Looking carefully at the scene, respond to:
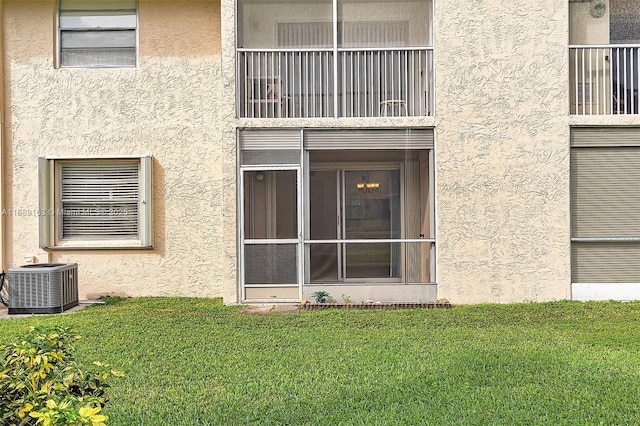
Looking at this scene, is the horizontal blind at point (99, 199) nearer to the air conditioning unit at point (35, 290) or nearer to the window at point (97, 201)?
the window at point (97, 201)

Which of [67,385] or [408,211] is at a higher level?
[408,211]

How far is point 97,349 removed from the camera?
6.78 m

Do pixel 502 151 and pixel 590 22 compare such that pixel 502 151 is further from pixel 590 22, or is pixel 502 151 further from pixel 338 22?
pixel 338 22

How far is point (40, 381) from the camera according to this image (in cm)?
308

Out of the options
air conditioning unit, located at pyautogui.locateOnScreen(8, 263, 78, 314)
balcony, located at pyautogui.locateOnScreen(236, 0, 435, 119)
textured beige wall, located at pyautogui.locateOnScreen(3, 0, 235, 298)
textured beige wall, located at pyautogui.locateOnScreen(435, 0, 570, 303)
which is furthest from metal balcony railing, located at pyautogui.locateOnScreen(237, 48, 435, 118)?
air conditioning unit, located at pyautogui.locateOnScreen(8, 263, 78, 314)

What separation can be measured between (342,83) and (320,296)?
3.80 meters

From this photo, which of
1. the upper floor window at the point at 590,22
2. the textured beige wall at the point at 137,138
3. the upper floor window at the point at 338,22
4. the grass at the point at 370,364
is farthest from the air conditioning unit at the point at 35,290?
the upper floor window at the point at 590,22

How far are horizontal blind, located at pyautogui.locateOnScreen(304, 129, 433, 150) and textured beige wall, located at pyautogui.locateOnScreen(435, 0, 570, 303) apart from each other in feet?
1.10

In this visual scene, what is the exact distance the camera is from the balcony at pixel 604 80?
405 inches

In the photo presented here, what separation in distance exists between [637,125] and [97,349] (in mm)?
9297

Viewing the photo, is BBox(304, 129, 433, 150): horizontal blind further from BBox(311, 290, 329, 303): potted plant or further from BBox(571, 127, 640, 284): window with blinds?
BBox(571, 127, 640, 284): window with blinds

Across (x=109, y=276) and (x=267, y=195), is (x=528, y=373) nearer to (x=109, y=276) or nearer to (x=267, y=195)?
(x=267, y=195)

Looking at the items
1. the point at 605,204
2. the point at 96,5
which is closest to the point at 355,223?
the point at 605,204

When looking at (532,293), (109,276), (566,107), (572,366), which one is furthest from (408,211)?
(109,276)
